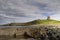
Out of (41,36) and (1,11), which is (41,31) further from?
(1,11)

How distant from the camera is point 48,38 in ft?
14.7

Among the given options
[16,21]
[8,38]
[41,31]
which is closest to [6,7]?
[16,21]

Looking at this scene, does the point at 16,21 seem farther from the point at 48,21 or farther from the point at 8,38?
the point at 48,21

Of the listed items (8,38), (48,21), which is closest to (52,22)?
(48,21)

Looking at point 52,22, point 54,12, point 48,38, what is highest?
point 54,12

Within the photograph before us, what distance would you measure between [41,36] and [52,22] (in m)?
0.49

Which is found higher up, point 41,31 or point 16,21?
point 16,21

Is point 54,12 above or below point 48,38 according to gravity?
above

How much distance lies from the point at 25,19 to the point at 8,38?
0.69m

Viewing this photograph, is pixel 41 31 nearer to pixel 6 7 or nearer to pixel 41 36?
pixel 41 36

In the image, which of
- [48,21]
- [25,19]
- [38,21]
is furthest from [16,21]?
[48,21]

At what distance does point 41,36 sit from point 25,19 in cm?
63

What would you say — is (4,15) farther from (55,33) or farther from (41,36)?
(55,33)

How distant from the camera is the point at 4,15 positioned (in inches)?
172
